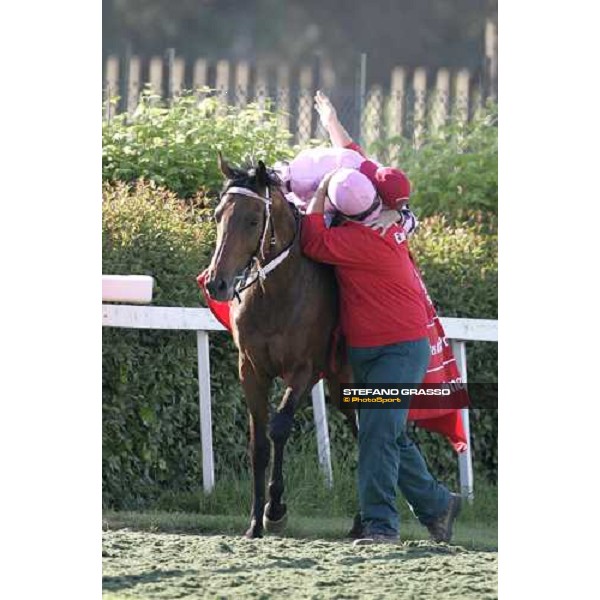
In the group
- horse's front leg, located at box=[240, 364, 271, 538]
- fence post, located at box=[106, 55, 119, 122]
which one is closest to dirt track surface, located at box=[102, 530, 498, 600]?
horse's front leg, located at box=[240, 364, 271, 538]

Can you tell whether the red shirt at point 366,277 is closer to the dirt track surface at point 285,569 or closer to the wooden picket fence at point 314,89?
the dirt track surface at point 285,569

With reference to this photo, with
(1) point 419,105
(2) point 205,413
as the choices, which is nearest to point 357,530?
(2) point 205,413

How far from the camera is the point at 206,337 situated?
7.85 m

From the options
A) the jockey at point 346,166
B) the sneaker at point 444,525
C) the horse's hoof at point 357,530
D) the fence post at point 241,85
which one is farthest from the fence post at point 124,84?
the sneaker at point 444,525

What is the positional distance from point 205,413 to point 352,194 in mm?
1883

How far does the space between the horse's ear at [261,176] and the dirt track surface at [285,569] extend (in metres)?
1.39

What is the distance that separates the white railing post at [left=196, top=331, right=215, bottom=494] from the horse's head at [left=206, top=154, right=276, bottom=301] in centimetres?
174

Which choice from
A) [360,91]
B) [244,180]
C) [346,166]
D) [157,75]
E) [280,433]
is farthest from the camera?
[360,91]

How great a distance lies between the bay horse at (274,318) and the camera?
6023 millimetres

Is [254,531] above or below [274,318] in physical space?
below

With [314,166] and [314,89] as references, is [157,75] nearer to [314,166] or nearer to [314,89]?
[314,89]
